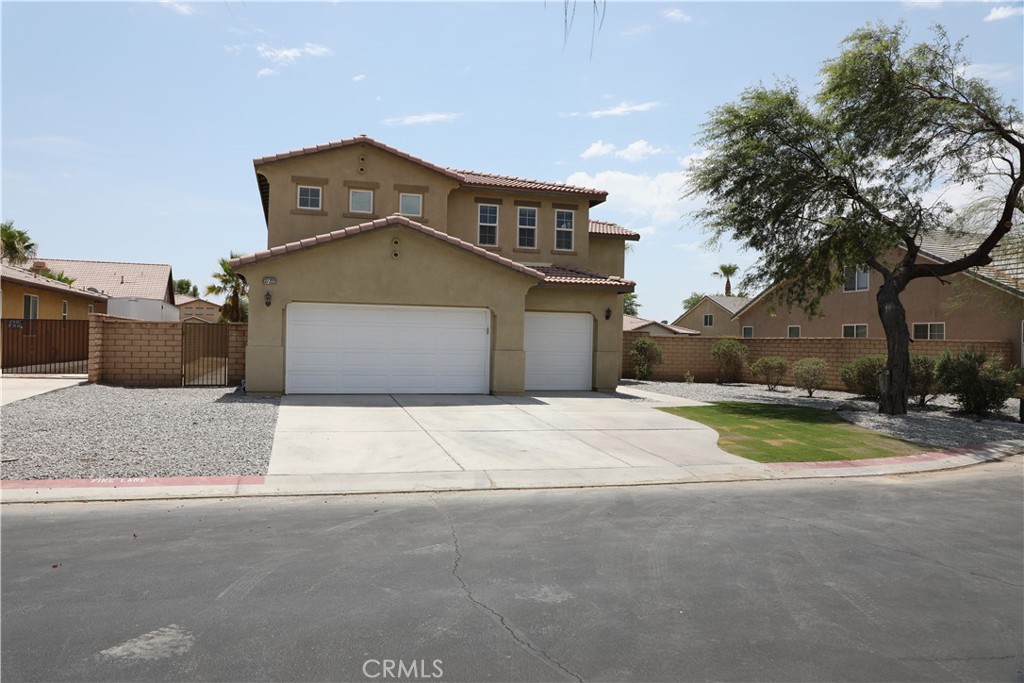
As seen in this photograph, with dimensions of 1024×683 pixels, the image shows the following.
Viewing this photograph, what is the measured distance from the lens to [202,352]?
18.6m

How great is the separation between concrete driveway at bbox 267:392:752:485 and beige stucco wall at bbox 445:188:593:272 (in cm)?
757

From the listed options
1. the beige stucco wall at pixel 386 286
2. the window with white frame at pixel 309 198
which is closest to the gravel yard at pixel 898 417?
the beige stucco wall at pixel 386 286

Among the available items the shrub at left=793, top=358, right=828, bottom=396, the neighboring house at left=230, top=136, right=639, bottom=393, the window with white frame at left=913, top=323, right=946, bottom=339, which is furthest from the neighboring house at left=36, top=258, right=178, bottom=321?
the window with white frame at left=913, top=323, right=946, bottom=339

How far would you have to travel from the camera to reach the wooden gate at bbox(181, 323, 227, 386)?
1835 cm

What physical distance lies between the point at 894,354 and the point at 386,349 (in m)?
13.3

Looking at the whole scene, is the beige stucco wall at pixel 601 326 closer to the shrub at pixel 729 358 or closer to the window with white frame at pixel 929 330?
the shrub at pixel 729 358

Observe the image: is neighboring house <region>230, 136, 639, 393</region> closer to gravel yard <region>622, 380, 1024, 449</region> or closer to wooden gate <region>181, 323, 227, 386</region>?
wooden gate <region>181, 323, 227, 386</region>

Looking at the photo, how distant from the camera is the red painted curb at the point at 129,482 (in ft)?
26.1

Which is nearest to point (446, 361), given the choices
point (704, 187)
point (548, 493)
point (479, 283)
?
point (479, 283)

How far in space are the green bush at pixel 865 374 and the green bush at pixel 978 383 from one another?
7.30 ft

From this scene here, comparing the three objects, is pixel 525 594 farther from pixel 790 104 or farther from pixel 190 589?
pixel 790 104

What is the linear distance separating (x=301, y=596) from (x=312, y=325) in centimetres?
1321

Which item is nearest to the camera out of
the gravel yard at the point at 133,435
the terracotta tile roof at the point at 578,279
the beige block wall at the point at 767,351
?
the gravel yard at the point at 133,435

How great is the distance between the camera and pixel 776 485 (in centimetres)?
965
